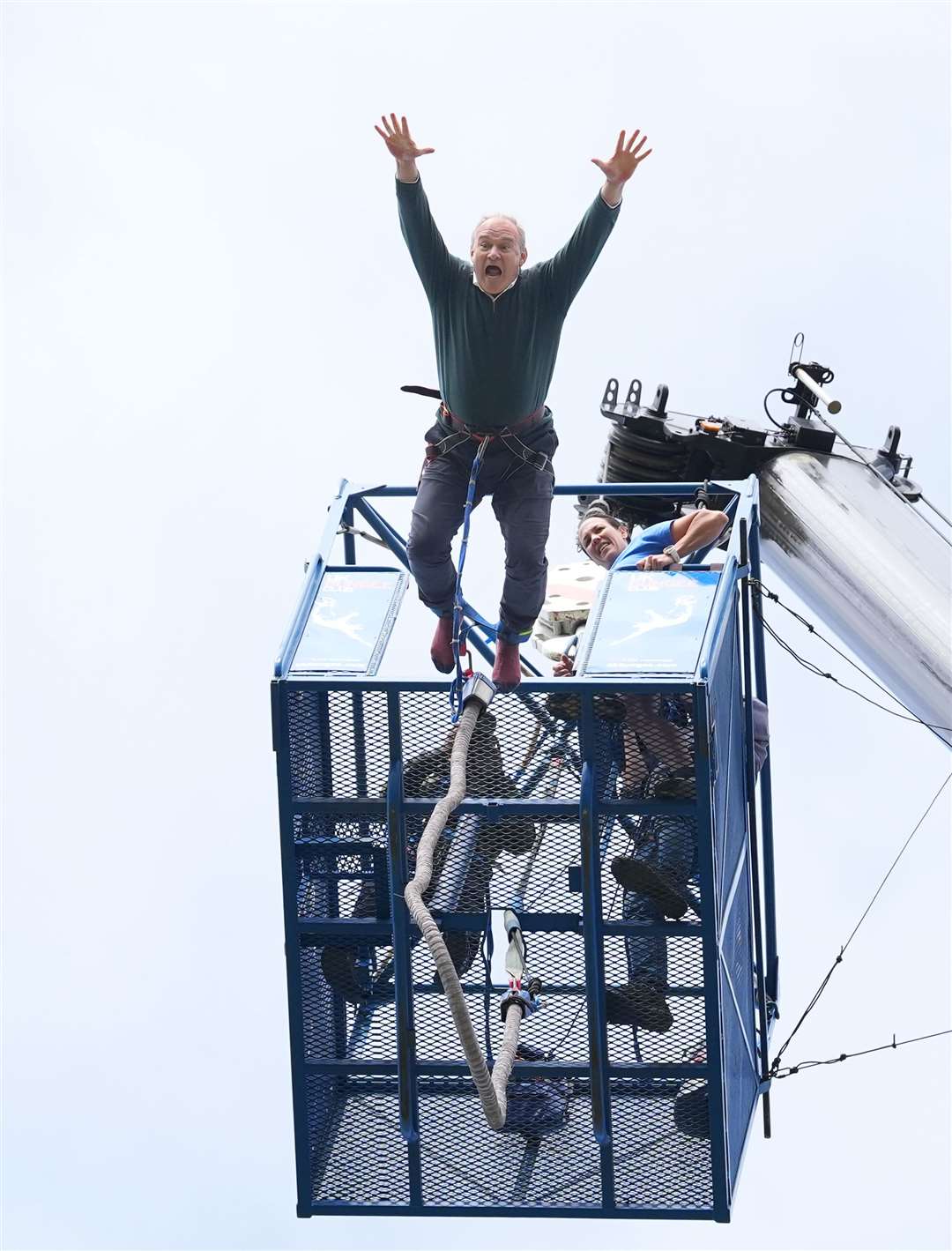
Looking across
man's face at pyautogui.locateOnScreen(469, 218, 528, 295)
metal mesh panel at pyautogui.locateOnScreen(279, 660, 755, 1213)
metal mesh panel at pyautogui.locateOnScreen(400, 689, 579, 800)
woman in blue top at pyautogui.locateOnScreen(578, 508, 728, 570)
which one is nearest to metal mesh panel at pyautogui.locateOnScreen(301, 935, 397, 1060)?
metal mesh panel at pyautogui.locateOnScreen(279, 660, 755, 1213)

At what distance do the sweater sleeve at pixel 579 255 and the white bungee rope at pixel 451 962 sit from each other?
2.28 meters

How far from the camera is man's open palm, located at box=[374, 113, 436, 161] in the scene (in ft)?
46.4

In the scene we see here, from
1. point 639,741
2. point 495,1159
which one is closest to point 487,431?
point 639,741

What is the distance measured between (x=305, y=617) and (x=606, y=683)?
6.77ft

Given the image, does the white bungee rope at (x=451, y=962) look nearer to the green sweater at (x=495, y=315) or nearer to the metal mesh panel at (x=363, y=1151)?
the metal mesh panel at (x=363, y=1151)

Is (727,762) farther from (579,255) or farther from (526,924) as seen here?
(579,255)

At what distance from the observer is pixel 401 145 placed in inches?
556

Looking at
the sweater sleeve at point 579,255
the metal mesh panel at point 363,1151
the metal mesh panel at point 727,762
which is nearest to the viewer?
the sweater sleeve at point 579,255

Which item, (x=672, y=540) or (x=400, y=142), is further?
(x=672, y=540)

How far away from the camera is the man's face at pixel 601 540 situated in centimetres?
1723

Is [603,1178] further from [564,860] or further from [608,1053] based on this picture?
[564,860]

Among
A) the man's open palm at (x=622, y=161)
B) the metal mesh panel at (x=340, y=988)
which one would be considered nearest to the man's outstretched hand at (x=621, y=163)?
the man's open palm at (x=622, y=161)

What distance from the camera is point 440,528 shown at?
15.1 metres

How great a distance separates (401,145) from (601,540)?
3.97 m
